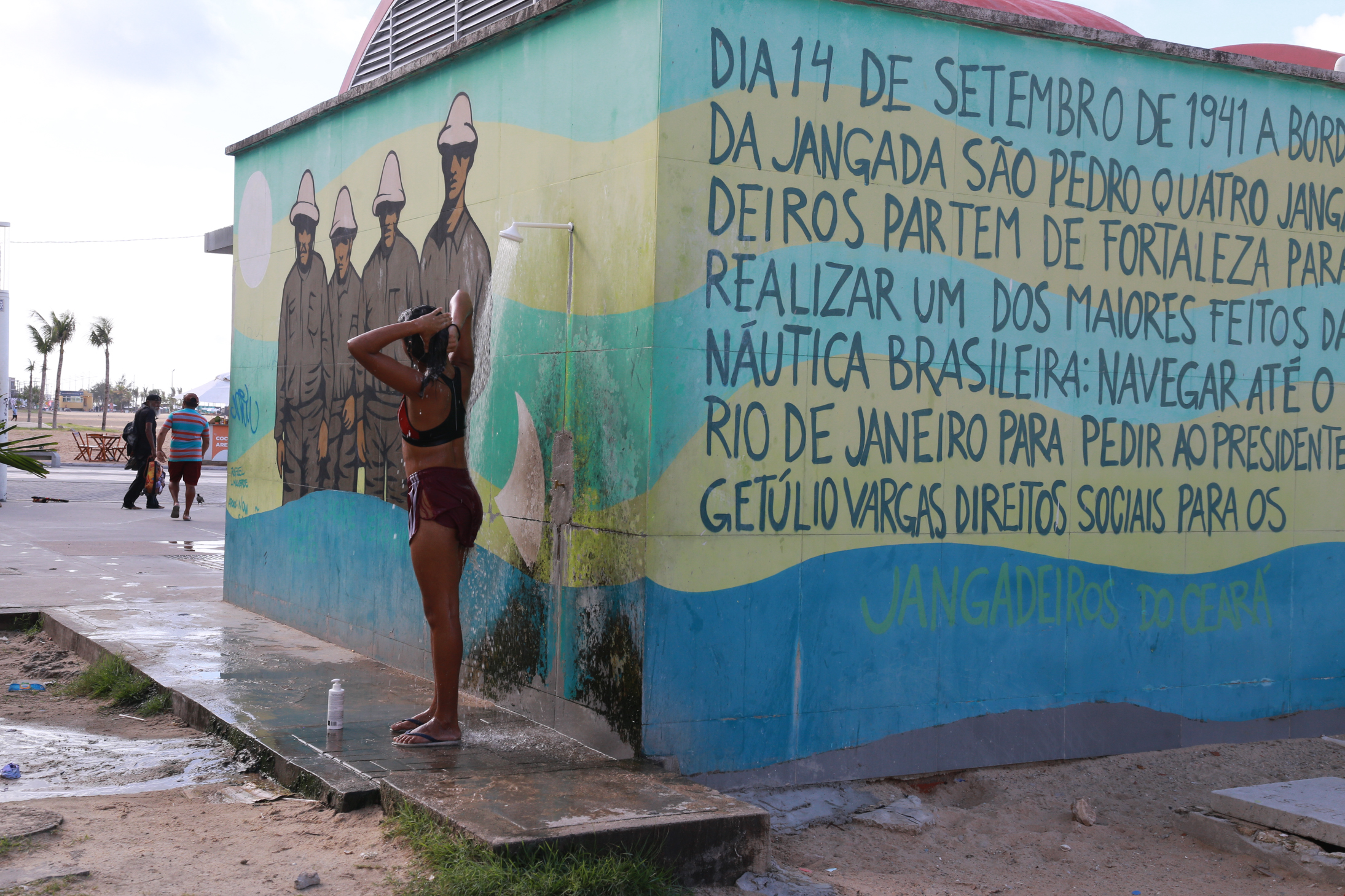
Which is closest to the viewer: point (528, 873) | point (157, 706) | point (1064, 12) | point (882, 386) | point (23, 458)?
point (528, 873)

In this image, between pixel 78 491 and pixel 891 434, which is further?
pixel 78 491

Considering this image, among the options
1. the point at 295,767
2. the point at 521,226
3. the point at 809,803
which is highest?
the point at 521,226

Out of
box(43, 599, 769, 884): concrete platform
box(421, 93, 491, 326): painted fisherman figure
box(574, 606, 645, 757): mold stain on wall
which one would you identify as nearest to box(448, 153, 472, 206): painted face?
box(421, 93, 491, 326): painted fisherman figure

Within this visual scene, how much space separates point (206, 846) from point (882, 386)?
12.0ft

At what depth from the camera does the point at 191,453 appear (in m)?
17.5

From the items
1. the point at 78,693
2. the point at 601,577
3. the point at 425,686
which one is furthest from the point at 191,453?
the point at 601,577

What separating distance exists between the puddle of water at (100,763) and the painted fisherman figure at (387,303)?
2.17 meters

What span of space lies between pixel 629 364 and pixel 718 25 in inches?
63.3

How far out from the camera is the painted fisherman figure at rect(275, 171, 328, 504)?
8906mm

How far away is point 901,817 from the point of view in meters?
5.63

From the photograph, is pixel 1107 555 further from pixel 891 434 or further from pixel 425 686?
pixel 425 686

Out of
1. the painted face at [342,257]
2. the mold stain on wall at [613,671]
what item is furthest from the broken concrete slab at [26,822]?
the painted face at [342,257]

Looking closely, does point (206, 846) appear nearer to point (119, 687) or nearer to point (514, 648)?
point (514, 648)

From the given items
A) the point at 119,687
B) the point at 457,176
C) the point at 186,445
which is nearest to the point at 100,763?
the point at 119,687
